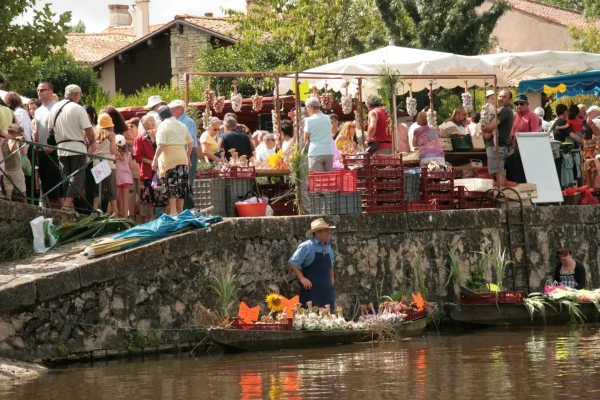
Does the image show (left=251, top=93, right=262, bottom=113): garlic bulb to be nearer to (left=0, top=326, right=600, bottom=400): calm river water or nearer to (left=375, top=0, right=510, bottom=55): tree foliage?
(left=0, top=326, right=600, bottom=400): calm river water

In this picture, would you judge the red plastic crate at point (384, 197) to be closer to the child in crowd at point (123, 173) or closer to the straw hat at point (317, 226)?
the straw hat at point (317, 226)

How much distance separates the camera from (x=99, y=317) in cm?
1355

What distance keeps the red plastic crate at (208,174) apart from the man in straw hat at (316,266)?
195 centimetres

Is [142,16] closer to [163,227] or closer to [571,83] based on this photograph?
[571,83]

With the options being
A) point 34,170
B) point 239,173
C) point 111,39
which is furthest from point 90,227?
point 111,39

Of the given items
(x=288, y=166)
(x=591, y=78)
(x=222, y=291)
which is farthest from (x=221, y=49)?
(x=222, y=291)

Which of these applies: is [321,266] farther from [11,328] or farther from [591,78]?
[591,78]

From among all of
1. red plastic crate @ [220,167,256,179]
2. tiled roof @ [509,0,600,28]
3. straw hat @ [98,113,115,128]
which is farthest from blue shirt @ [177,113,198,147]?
tiled roof @ [509,0,600,28]

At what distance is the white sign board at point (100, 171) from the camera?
15.3m

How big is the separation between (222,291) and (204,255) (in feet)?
1.56

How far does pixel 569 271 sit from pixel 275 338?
5.55 meters

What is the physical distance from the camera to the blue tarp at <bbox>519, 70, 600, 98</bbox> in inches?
892

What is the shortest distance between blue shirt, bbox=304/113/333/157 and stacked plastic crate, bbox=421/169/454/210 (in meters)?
1.51

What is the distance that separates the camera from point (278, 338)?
14.2m
